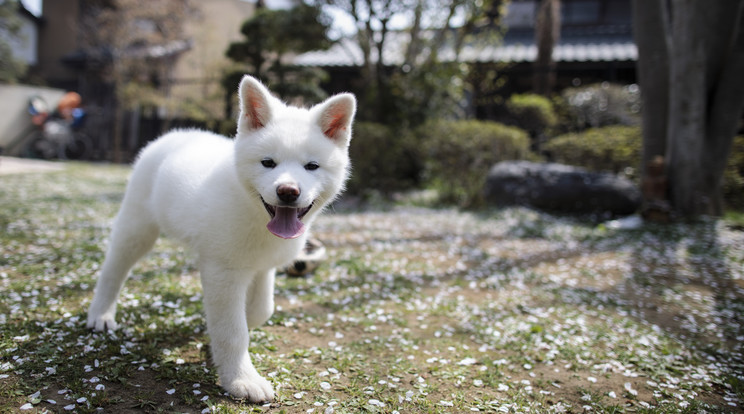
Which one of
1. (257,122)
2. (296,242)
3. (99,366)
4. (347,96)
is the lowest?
(99,366)

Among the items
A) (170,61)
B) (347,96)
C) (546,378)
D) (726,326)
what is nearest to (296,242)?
(347,96)

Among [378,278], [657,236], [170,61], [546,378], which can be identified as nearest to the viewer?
[546,378]

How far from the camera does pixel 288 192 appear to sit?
2.09 metres

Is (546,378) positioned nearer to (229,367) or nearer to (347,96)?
(229,367)

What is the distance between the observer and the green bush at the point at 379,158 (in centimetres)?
981

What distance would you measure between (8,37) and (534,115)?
16181mm

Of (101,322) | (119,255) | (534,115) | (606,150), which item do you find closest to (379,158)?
(606,150)

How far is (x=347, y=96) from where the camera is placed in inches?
95.9

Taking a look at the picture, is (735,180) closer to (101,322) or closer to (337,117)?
(337,117)

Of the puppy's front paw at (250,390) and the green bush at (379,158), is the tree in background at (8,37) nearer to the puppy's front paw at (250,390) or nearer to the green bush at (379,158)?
the green bush at (379,158)

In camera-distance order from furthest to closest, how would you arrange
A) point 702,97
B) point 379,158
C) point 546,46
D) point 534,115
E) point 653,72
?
point 546,46 < point 534,115 < point 379,158 < point 653,72 < point 702,97

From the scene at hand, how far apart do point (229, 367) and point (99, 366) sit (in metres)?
0.77

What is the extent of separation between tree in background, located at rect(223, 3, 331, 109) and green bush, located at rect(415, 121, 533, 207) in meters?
2.76

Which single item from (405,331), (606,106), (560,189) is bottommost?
(405,331)
